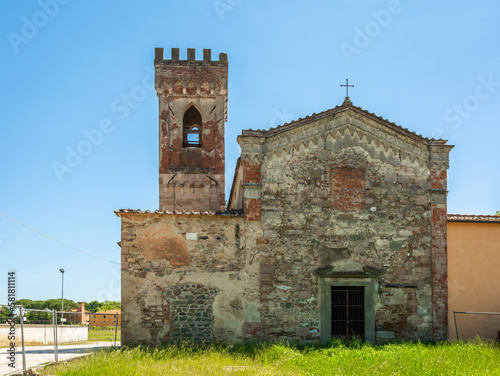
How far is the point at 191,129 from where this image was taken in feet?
71.5

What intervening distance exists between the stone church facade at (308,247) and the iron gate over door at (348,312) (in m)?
0.03

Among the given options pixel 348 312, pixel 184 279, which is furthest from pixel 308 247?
pixel 184 279

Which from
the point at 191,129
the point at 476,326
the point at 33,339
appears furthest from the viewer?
the point at 191,129

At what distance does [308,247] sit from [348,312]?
2.15 metres

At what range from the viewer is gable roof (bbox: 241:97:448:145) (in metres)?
14.3

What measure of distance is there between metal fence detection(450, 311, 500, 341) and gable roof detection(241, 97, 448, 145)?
5.19 meters

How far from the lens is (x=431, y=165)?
15.0m

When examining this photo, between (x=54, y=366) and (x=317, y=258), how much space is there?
23.6 feet

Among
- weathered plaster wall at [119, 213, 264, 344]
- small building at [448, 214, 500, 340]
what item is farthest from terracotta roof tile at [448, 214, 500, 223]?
weathered plaster wall at [119, 213, 264, 344]

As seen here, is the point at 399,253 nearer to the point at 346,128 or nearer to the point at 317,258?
A: the point at 317,258

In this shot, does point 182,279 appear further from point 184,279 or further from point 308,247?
point 308,247

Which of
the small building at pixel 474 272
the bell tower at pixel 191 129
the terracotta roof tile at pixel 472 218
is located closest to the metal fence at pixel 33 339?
the bell tower at pixel 191 129

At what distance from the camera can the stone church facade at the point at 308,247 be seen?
13.4 metres

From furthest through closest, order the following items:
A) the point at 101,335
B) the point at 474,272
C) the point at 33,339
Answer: the point at 101,335 → the point at 33,339 → the point at 474,272
